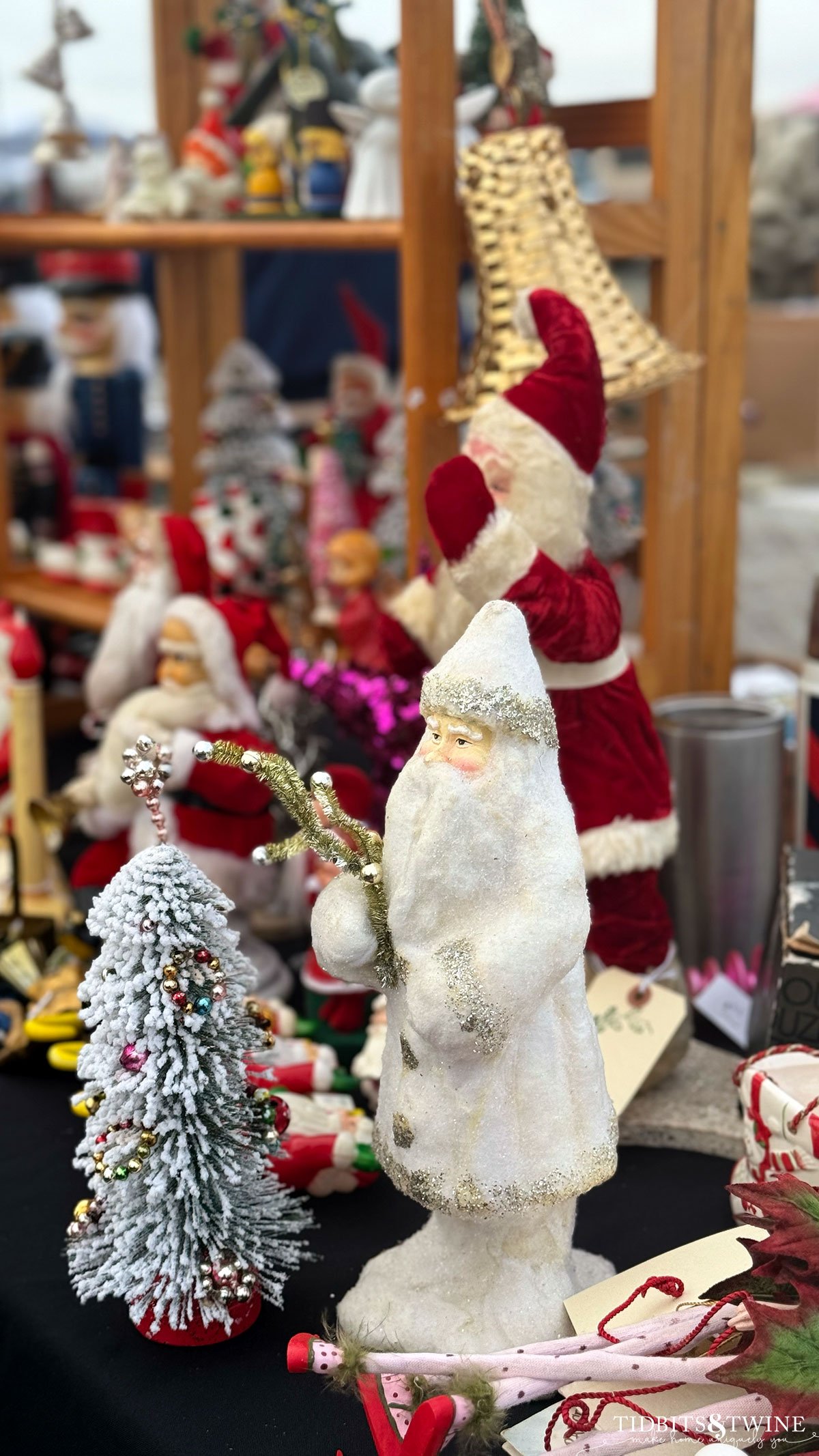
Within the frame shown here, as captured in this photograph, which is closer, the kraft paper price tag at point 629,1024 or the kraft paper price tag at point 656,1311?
the kraft paper price tag at point 656,1311

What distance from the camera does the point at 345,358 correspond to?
2.51 m

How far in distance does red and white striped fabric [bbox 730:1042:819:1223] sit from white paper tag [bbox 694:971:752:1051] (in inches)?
13.7

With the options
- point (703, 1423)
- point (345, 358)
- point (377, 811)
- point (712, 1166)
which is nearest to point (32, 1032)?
point (377, 811)

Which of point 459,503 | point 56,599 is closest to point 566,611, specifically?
point 459,503

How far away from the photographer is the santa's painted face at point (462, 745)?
0.89m

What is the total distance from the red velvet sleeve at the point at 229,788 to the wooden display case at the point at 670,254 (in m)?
0.30

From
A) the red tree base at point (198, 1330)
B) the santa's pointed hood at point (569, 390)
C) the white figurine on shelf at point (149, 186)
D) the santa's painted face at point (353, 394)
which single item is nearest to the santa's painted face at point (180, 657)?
the santa's pointed hood at point (569, 390)

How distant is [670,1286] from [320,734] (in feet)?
4.16

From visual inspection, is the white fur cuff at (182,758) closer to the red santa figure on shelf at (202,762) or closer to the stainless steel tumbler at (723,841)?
the red santa figure on shelf at (202,762)

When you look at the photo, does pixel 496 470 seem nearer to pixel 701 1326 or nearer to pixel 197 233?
pixel 701 1326

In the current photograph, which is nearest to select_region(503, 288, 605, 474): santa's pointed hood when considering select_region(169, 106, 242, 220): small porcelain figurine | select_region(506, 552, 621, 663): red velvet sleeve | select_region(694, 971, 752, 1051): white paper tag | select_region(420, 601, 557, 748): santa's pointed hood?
select_region(506, 552, 621, 663): red velvet sleeve

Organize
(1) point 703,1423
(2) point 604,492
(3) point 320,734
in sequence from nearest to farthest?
(1) point 703,1423 → (2) point 604,492 → (3) point 320,734

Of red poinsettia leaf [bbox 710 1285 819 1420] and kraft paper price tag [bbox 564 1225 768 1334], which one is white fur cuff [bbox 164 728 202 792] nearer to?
kraft paper price tag [bbox 564 1225 768 1334]

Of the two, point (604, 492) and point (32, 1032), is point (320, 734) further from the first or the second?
Answer: point (32, 1032)
